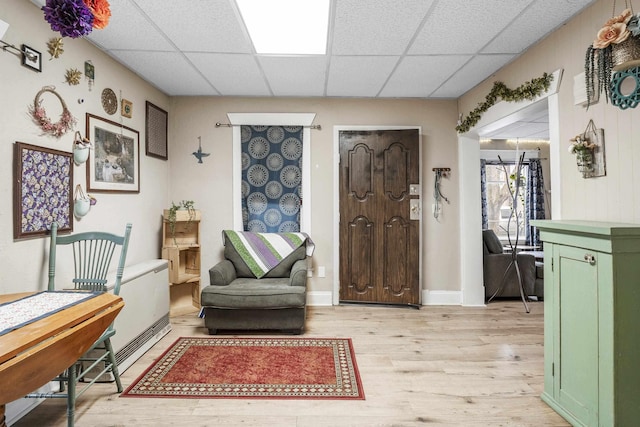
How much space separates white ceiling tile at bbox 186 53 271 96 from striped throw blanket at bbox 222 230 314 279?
1.53m

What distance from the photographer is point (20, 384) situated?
1199mm

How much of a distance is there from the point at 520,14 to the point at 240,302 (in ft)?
9.73

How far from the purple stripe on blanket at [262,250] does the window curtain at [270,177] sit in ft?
0.93

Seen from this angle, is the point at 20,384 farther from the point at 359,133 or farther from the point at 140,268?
the point at 359,133

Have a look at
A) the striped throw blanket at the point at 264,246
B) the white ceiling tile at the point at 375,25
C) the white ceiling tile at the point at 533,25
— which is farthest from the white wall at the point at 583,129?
the striped throw blanket at the point at 264,246

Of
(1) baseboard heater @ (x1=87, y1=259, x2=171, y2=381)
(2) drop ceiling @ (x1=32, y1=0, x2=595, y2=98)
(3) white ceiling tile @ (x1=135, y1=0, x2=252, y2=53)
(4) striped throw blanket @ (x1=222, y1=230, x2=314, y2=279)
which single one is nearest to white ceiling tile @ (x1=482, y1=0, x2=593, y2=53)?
(2) drop ceiling @ (x1=32, y1=0, x2=595, y2=98)

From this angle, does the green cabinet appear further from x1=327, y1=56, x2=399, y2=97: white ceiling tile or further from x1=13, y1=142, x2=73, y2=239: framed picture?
x1=13, y1=142, x2=73, y2=239: framed picture

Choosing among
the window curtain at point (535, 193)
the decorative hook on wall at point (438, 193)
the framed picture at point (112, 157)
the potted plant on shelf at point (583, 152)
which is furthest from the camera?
the window curtain at point (535, 193)

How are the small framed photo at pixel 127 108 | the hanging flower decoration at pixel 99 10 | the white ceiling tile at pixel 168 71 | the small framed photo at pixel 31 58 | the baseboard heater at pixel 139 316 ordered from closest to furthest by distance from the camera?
1. the hanging flower decoration at pixel 99 10
2. the small framed photo at pixel 31 58
3. the baseboard heater at pixel 139 316
4. the white ceiling tile at pixel 168 71
5. the small framed photo at pixel 127 108

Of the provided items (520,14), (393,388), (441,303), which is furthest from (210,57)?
(441,303)

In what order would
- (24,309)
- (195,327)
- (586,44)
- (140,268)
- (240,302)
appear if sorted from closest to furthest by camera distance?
1. (24,309)
2. (586,44)
3. (140,268)
4. (240,302)
5. (195,327)

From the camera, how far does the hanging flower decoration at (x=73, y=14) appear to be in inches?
48.4

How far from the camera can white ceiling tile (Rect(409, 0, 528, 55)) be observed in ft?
7.17

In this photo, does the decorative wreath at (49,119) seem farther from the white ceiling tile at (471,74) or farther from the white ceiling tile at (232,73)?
the white ceiling tile at (471,74)
